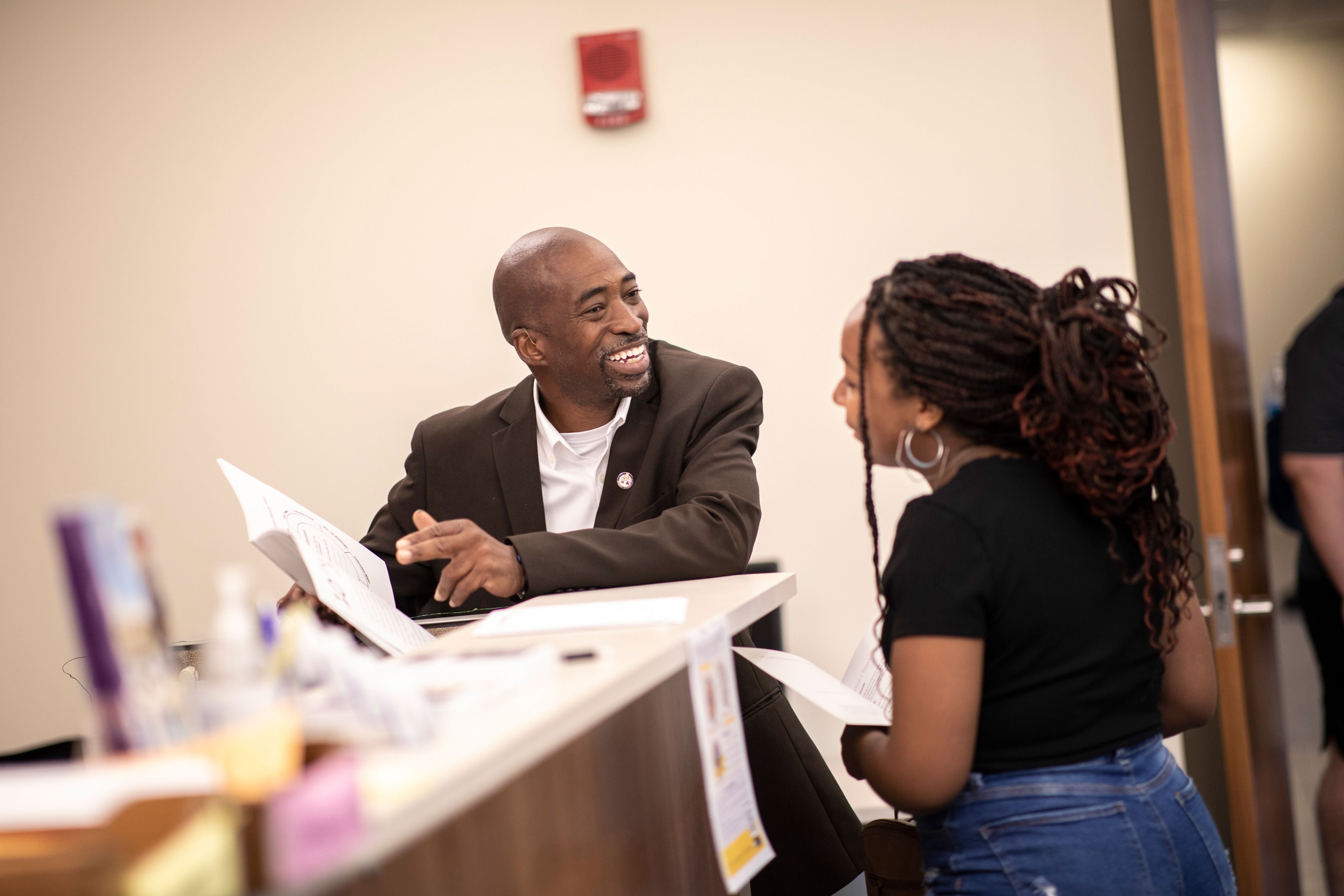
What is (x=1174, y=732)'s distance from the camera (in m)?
1.46

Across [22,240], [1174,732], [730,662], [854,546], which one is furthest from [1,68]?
[1174,732]

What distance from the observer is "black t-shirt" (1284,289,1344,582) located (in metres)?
2.53

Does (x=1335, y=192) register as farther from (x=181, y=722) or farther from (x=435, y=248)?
(x=181, y=722)

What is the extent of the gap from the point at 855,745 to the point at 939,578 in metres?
0.26

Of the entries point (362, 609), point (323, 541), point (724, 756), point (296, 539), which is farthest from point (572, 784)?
point (323, 541)

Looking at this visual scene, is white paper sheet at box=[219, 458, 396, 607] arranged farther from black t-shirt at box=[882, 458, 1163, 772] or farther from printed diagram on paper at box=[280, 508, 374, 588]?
black t-shirt at box=[882, 458, 1163, 772]

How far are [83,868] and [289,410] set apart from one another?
2.90m

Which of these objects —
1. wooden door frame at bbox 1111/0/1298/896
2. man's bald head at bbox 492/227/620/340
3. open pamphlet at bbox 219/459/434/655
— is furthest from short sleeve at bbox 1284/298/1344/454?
open pamphlet at bbox 219/459/434/655

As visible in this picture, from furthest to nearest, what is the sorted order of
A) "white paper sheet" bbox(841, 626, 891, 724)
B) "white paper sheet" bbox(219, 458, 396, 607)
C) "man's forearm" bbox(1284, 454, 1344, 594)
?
"man's forearm" bbox(1284, 454, 1344, 594), "white paper sheet" bbox(841, 626, 891, 724), "white paper sheet" bbox(219, 458, 396, 607)

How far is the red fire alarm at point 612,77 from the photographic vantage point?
10.2 feet

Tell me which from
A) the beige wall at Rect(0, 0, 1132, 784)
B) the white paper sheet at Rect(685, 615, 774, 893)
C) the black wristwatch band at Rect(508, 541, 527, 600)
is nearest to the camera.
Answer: the white paper sheet at Rect(685, 615, 774, 893)

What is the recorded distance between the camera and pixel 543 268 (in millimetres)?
2332

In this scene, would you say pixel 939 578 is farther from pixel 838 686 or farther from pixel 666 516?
pixel 666 516

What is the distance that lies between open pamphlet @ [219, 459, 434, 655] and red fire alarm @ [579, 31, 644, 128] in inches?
68.7
